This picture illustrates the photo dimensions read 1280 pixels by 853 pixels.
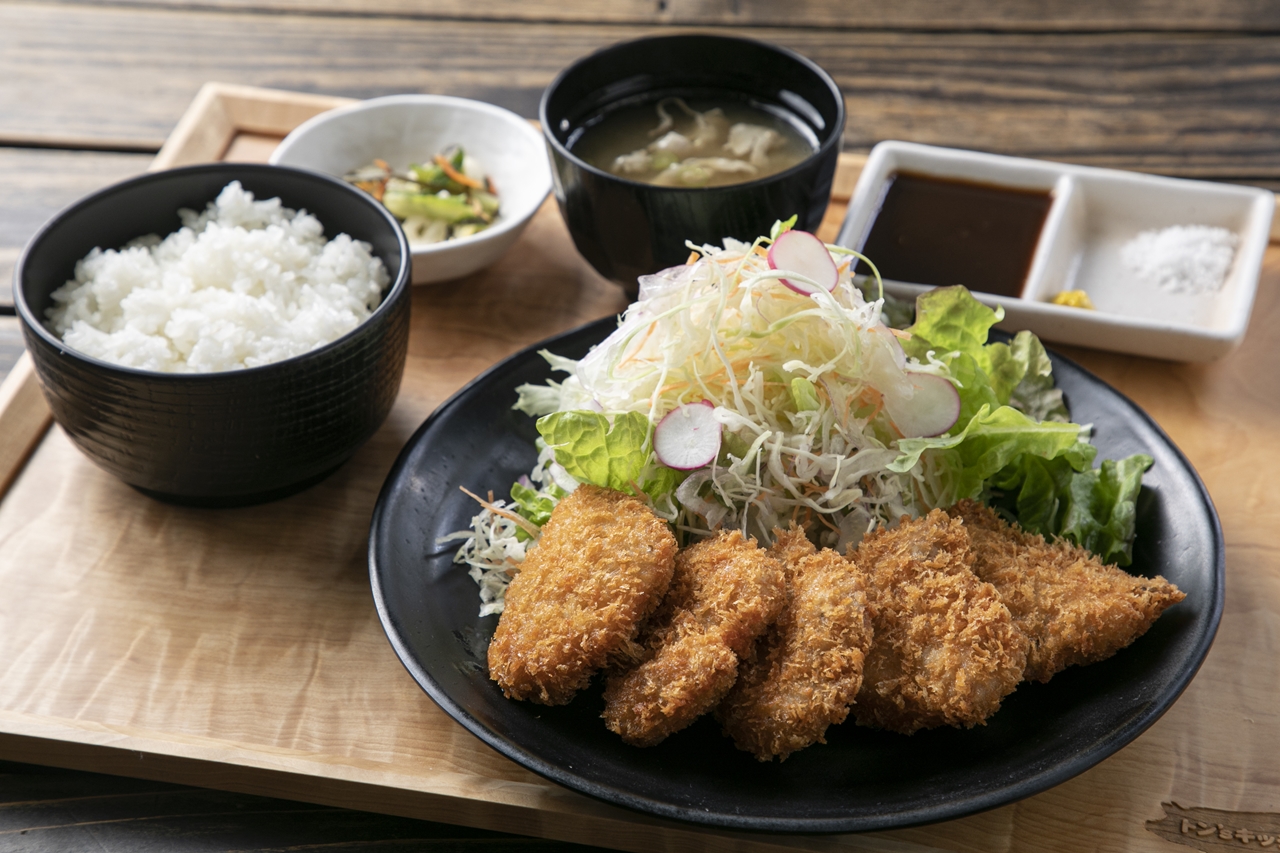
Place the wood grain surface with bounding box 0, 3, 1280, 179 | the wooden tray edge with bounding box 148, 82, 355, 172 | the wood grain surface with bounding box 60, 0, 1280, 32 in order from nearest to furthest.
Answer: the wooden tray edge with bounding box 148, 82, 355, 172 < the wood grain surface with bounding box 0, 3, 1280, 179 < the wood grain surface with bounding box 60, 0, 1280, 32

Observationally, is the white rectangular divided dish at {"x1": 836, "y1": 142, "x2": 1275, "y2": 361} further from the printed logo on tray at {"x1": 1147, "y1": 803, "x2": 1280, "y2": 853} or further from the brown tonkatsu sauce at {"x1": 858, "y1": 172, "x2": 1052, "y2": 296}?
the printed logo on tray at {"x1": 1147, "y1": 803, "x2": 1280, "y2": 853}

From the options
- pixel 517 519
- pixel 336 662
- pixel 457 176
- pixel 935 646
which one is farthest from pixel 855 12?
pixel 336 662

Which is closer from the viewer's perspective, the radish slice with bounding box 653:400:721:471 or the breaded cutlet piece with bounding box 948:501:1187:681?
the breaded cutlet piece with bounding box 948:501:1187:681

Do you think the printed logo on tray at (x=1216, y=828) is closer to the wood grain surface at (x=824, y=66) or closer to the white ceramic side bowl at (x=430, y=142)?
the white ceramic side bowl at (x=430, y=142)

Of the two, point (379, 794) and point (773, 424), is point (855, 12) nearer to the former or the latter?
point (773, 424)

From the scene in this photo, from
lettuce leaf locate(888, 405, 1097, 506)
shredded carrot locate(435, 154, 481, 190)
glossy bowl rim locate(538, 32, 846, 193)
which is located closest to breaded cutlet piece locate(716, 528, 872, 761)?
lettuce leaf locate(888, 405, 1097, 506)

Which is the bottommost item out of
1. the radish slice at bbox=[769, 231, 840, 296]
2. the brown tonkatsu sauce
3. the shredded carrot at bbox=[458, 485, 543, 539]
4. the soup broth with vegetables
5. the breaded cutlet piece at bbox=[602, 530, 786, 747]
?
the shredded carrot at bbox=[458, 485, 543, 539]
